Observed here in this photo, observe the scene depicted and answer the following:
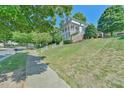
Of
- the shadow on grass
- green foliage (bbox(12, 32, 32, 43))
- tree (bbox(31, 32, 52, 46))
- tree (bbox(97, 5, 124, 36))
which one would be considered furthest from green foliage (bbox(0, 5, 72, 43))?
tree (bbox(97, 5, 124, 36))

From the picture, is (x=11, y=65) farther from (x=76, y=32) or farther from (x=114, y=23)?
(x=114, y=23)

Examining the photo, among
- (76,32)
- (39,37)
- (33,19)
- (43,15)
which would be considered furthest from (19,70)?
(76,32)

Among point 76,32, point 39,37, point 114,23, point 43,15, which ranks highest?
point 114,23

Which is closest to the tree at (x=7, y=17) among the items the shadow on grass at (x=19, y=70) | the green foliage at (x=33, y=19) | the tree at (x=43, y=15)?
the green foliage at (x=33, y=19)

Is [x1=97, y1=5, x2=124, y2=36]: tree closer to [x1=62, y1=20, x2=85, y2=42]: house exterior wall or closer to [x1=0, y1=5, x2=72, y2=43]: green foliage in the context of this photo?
[x1=62, y1=20, x2=85, y2=42]: house exterior wall

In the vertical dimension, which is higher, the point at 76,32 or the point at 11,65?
the point at 76,32

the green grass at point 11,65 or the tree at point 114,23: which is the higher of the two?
the tree at point 114,23

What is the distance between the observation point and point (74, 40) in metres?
19.0

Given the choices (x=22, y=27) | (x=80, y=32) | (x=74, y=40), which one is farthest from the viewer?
(x=74, y=40)

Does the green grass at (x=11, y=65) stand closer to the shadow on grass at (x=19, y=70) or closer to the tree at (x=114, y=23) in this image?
the shadow on grass at (x=19, y=70)
